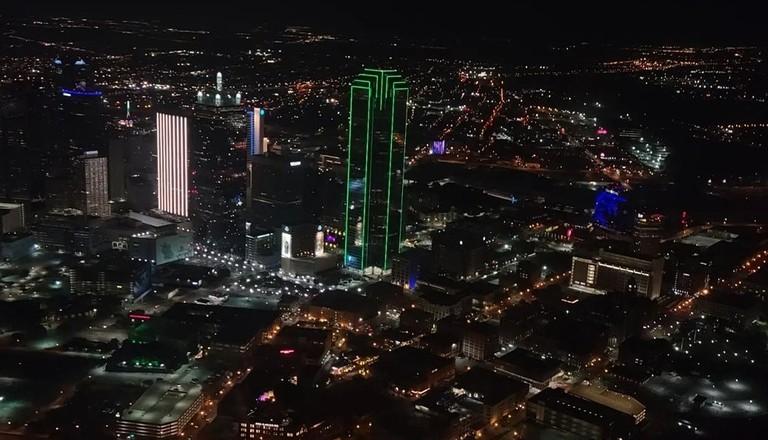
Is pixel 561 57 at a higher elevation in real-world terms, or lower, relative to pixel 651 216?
higher

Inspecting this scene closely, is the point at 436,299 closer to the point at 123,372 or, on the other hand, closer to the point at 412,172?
the point at 123,372

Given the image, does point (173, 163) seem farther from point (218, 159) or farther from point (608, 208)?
point (608, 208)

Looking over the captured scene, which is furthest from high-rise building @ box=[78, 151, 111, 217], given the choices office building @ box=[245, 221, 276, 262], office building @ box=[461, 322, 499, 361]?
office building @ box=[461, 322, 499, 361]

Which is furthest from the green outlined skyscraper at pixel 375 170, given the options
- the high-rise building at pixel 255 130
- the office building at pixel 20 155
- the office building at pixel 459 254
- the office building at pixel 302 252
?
the office building at pixel 20 155

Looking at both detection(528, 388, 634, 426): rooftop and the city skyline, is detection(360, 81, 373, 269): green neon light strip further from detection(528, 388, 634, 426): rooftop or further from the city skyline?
detection(528, 388, 634, 426): rooftop

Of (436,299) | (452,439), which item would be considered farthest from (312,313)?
A: (452,439)

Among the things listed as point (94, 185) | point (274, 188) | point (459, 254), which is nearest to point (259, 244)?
point (274, 188)

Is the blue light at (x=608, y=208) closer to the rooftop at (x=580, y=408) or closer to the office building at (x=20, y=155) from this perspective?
the rooftop at (x=580, y=408)
